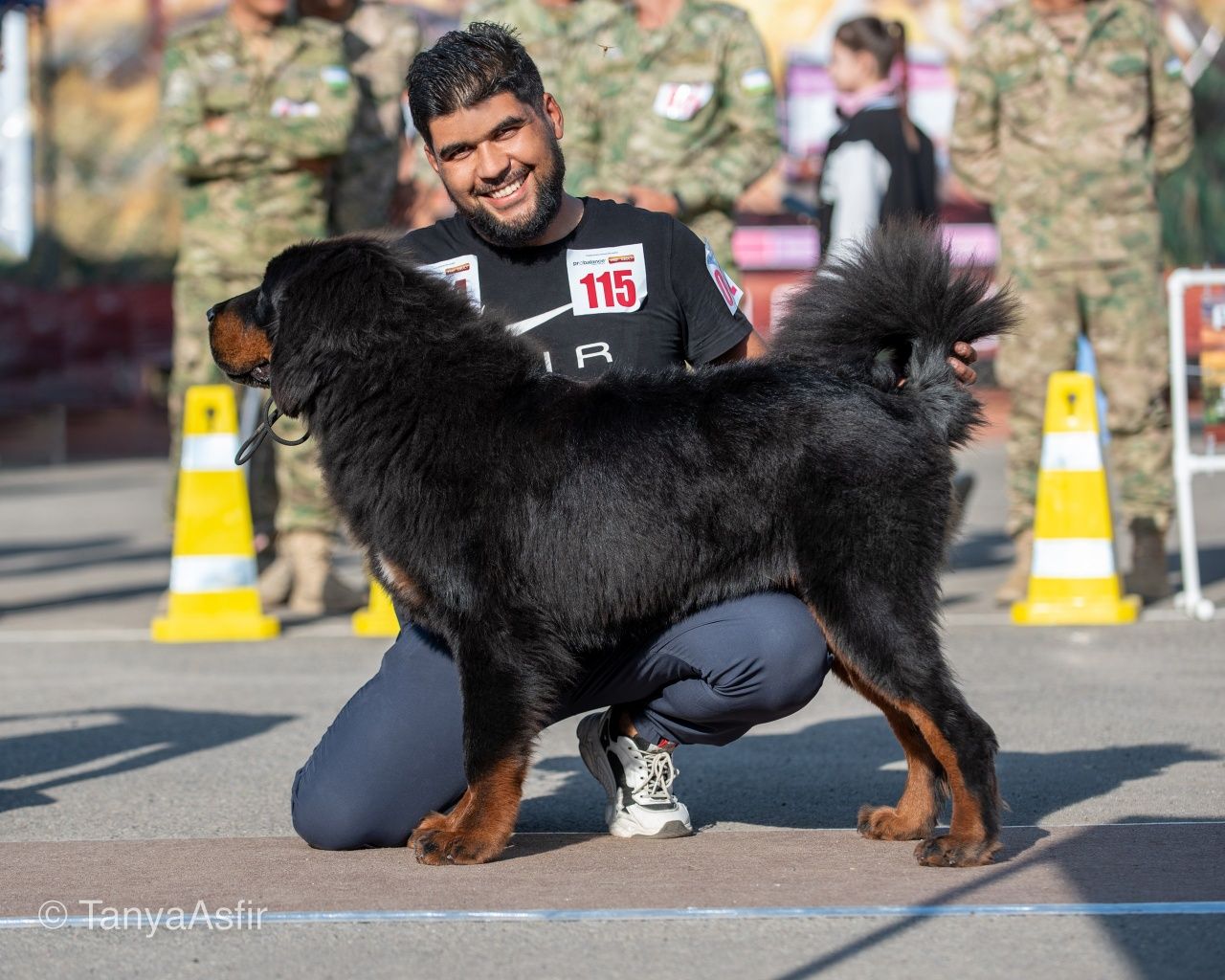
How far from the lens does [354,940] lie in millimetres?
3396

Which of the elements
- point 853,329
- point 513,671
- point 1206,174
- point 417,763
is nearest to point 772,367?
point 853,329

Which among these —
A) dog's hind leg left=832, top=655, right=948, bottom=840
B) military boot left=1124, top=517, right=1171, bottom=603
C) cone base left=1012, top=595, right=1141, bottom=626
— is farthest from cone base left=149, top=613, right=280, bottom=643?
dog's hind leg left=832, top=655, right=948, bottom=840

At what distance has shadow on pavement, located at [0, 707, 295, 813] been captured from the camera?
204 inches

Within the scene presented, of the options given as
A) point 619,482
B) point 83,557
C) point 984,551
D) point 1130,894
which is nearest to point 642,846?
point 619,482

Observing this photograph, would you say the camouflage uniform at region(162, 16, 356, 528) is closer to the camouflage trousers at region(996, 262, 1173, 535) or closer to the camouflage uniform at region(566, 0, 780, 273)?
the camouflage uniform at region(566, 0, 780, 273)

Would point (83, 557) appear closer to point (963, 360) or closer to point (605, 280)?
point (605, 280)

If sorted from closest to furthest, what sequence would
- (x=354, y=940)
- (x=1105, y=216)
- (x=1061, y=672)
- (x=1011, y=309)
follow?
(x=354, y=940) → (x=1011, y=309) → (x=1061, y=672) → (x=1105, y=216)

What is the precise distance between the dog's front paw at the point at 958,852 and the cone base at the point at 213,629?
4.49m

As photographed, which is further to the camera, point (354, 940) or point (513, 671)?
point (513, 671)

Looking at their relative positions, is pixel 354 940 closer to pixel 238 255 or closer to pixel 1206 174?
pixel 238 255

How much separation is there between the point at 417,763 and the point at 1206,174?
82.5ft

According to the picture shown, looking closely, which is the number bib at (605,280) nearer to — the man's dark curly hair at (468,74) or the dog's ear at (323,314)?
the man's dark curly hair at (468,74)

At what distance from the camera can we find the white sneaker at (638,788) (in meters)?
4.28

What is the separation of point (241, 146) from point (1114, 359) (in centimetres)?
428
